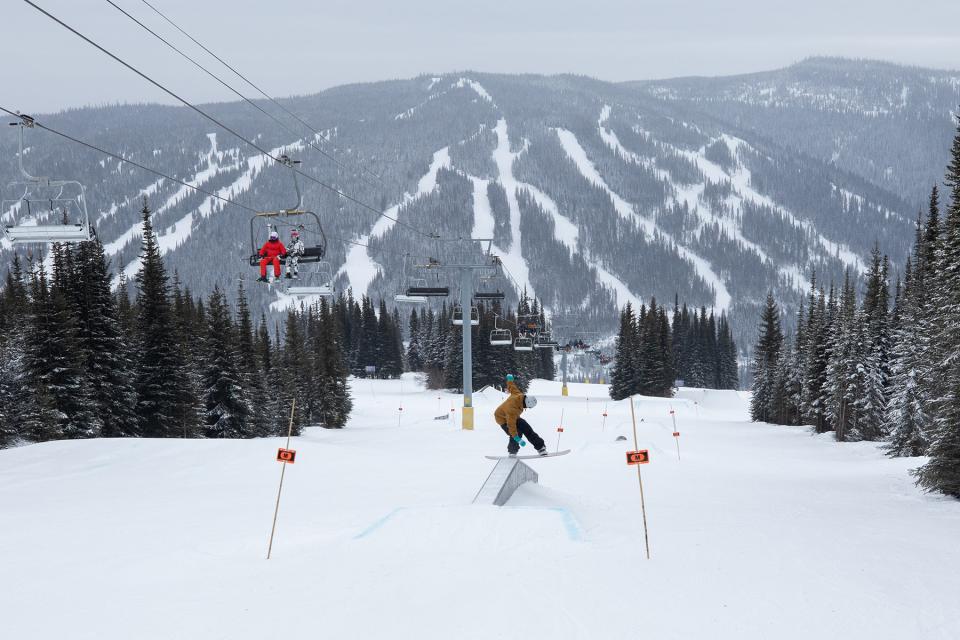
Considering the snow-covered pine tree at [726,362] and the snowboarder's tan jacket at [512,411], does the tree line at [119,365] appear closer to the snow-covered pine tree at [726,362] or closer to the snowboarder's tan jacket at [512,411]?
the snowboarder's tan jacket at [512,411]

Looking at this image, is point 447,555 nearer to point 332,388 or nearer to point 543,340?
point 543,340

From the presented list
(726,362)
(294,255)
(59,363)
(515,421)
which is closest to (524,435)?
(515,421)

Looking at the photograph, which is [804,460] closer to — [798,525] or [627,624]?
[798,525]

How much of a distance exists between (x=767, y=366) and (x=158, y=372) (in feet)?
181

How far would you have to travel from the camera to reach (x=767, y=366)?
2827 inches

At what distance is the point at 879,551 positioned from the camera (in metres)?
11.4

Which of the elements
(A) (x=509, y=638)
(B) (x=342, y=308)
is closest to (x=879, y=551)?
(A) (x=509, y=638)

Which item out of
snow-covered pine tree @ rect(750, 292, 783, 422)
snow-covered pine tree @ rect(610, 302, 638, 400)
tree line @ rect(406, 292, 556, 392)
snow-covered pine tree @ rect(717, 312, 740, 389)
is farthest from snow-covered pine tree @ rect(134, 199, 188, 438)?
snow-covered pine tree @ rect(717, 312, 740, 389)

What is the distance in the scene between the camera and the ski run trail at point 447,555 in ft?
25.0

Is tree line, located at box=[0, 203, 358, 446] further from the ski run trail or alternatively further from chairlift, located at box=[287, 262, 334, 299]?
chairlift, located at box=[287, 262, 334, 299]

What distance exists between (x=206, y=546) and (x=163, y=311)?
29.6 meters

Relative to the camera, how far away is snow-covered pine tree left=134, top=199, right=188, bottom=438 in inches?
1476

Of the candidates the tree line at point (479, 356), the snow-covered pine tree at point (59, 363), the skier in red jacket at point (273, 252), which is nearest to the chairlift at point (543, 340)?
the tree line at point (479, 356)

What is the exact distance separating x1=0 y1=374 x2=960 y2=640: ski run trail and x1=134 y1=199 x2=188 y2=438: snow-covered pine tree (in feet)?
52.5
